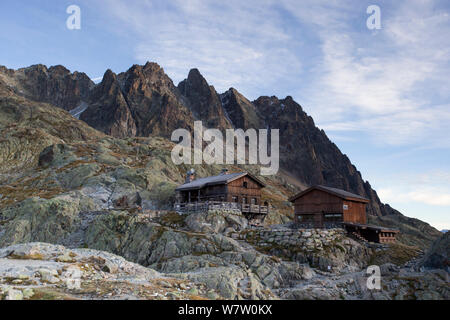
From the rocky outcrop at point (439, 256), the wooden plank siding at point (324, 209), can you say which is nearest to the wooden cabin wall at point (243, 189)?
the wooden plank siding at point (324, 209)

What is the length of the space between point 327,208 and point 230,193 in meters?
16.5

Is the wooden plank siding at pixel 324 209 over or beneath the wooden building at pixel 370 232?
over

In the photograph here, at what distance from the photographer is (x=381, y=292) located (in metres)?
30.1

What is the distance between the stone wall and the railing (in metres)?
8.27

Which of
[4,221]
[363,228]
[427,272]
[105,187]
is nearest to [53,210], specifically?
[4,221]

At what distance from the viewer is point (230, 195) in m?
56.7

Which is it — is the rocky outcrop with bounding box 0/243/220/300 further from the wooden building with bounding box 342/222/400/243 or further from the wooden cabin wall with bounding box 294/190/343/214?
the wooden cabin wall with bounding box 294/190/343/214

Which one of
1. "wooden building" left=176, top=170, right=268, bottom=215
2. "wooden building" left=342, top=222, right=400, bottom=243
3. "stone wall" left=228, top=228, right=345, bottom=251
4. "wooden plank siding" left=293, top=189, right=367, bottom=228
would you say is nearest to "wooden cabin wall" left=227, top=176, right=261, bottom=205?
"wooden building" left=176, top=170, right=268, bottom=215

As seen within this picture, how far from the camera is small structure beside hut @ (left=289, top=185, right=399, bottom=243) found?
1821 inches

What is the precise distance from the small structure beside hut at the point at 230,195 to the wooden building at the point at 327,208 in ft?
28.2

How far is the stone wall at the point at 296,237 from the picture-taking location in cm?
4034

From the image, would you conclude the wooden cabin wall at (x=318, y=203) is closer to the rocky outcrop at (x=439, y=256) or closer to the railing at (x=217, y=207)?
the railing at (x=217, y=207)
